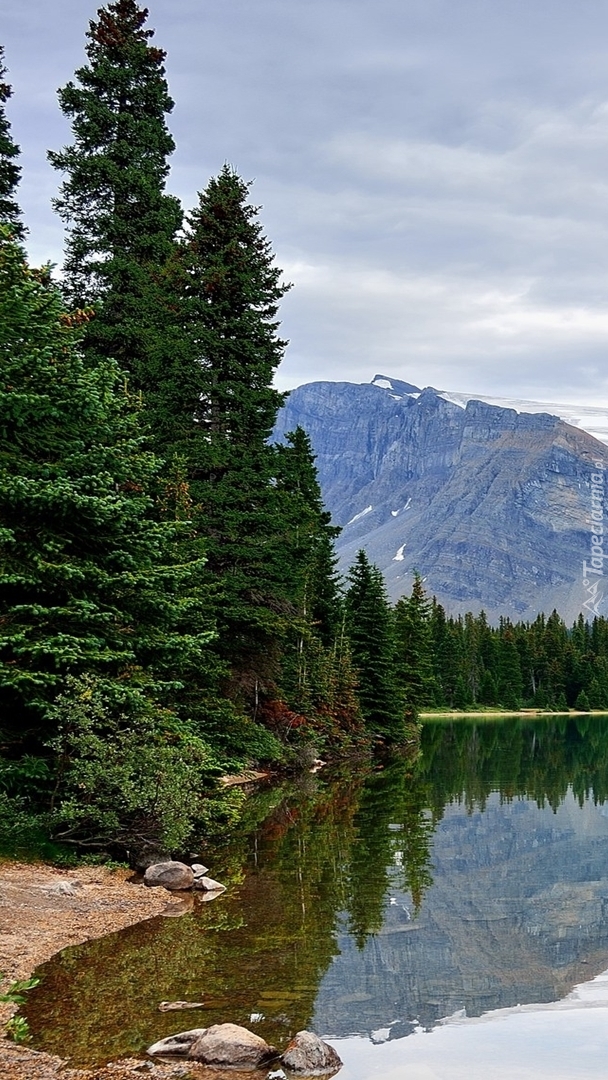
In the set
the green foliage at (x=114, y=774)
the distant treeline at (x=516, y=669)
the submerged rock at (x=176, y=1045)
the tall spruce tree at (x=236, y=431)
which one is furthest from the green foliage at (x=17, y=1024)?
the distant treeline at (x=516, y=669)

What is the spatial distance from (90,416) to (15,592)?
161 inches

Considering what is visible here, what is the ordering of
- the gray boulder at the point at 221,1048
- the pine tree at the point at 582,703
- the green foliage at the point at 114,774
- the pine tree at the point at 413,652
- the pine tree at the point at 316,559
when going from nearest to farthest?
the gray boulder at the point at 221,1048, the green foliage at the point at 114,774, the pine tree at the point at 316,559, the pine tree at the point at 413,652, the pine tree at the point at 582,703

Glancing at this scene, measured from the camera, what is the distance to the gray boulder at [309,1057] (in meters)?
9.65

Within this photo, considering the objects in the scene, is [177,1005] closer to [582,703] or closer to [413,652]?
[413,652]

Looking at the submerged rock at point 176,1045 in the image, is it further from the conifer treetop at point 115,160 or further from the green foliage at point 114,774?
the conifer treetop at point 115,160

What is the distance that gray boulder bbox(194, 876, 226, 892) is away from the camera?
18.2 meters

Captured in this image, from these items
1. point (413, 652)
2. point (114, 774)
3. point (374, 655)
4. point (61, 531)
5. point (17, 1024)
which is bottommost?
point (413, 652)

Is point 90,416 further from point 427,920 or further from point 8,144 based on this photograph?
point 8,144

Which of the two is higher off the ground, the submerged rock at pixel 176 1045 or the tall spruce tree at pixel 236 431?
the tall spruce tree at pixel 236 431

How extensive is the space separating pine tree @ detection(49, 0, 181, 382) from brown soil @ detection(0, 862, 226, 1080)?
2304 centimetres

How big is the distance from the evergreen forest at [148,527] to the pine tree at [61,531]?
6cm

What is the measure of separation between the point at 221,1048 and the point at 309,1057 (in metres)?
0.93

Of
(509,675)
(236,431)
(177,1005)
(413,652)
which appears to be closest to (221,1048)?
(177,1005)

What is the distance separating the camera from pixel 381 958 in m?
14.3
